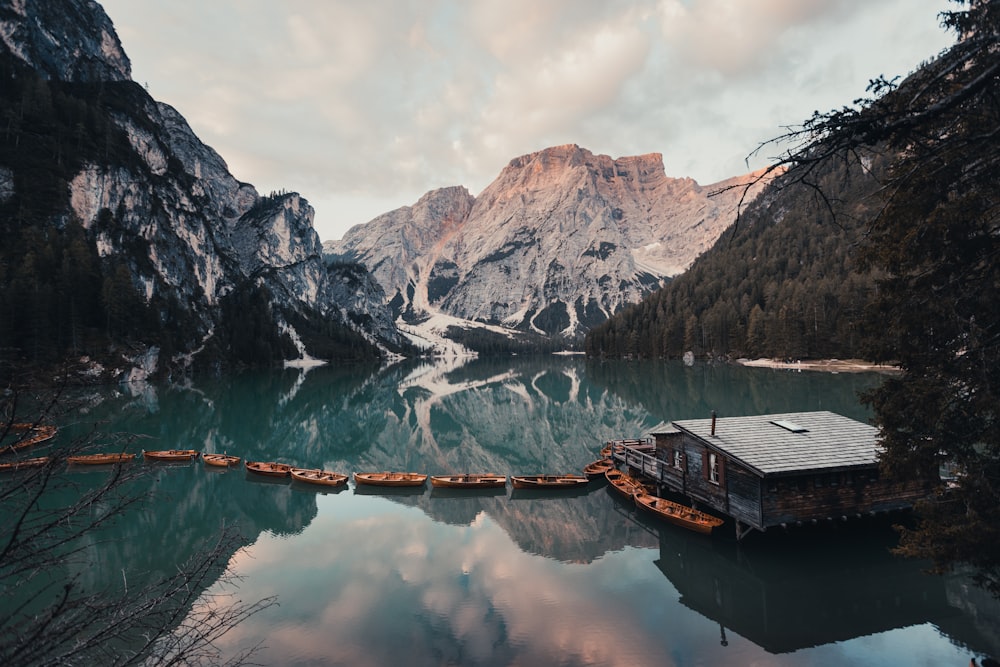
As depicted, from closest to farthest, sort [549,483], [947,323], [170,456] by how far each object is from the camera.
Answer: [947,323]
[549,483]
[170,456]

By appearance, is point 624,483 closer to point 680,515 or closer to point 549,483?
point 549,483

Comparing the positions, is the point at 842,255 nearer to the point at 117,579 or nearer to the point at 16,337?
the point at 117,579

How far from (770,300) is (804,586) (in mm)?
144215

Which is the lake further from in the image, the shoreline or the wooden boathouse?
the shoreline

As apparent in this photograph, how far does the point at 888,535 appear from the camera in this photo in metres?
25.8

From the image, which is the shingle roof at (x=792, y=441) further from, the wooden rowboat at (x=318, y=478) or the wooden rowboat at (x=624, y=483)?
the wooden rowboat at (x=318, y=478)

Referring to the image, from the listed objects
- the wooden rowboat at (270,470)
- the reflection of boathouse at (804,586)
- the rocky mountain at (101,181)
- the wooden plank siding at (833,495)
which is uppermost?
the rocky mountain at (101,181)

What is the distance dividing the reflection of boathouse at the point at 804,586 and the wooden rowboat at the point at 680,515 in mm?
669

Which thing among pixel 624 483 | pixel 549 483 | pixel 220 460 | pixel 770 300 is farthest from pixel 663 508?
pixel 770 300

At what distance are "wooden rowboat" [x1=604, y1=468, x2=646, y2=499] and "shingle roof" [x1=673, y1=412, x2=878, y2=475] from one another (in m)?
6.56

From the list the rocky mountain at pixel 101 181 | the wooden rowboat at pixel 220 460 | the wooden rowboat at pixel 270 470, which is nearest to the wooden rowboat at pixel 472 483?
the wooden rowboat at pixel 270 470

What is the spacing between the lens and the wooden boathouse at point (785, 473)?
23.5 m

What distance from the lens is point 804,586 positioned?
2131 cm

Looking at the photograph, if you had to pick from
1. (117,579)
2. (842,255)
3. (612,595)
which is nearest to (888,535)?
(612,595)
